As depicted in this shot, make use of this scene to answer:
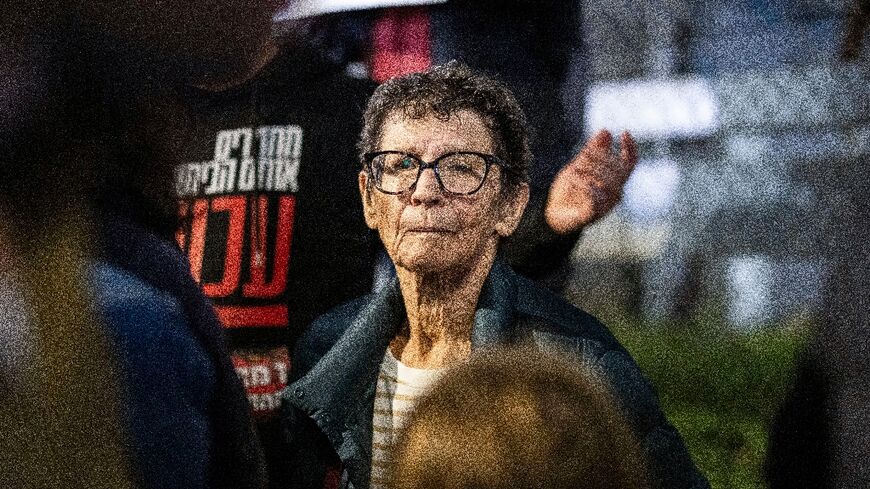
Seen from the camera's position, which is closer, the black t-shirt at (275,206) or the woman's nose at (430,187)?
the woman's nose at (430,187)

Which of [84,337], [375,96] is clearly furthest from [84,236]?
[375,96]

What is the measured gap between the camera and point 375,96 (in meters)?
1.45

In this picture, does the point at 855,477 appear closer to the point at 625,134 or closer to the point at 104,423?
the point at 625,134

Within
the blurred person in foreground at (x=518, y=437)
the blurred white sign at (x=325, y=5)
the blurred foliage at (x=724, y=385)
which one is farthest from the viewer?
the blurred white sign at (x=325, y=5)

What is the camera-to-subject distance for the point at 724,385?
1363mm

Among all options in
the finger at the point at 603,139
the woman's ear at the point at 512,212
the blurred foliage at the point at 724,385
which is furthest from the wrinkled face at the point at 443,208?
the blurred foliage at the point at 724,385

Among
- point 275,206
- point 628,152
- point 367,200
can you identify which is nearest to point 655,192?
point 628,152

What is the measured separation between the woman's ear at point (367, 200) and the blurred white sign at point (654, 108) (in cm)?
34

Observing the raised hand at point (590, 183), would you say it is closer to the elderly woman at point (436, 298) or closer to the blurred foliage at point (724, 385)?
the elderly woman at point (436, 298)

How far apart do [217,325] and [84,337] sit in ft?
0.72

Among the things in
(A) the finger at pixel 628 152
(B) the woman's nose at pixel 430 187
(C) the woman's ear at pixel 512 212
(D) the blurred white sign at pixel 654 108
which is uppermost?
(D) the blurred white sign at pixel 654 108

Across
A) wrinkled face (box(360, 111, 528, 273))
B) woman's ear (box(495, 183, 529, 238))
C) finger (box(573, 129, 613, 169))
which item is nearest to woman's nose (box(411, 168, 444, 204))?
wrinkled face (box(360, 111, 528, 273))

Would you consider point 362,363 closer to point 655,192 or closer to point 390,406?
point 390,406

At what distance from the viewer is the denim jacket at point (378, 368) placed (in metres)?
1.36
